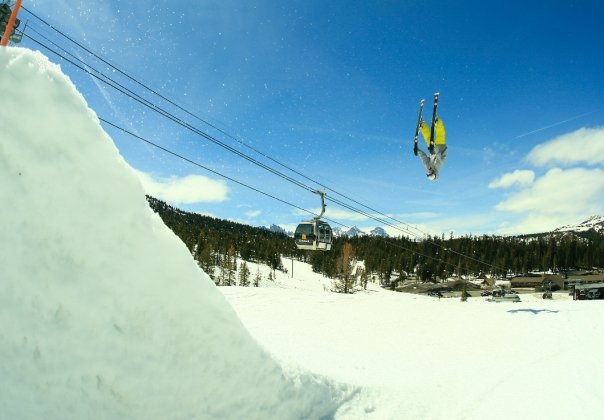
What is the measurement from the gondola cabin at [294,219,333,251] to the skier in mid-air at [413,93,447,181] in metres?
7.91

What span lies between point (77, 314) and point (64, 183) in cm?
145

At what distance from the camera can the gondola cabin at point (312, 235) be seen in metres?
23.1

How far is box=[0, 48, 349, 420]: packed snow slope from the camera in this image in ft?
12.7

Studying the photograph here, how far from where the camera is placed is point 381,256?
461 ft

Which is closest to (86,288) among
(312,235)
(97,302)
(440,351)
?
(97,302)

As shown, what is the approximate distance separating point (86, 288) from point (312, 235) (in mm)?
19205

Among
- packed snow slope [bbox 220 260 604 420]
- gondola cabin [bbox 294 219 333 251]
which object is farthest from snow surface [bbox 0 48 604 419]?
gondola cabin [bbox 294 219 333 251]

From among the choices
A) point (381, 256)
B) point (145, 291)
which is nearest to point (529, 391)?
point (145, 291)

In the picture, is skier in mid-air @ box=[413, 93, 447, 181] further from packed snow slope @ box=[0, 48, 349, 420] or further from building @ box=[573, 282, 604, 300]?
building @ box=[573, 282, 604, 300]

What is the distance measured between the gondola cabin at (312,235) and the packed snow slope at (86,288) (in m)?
17.9

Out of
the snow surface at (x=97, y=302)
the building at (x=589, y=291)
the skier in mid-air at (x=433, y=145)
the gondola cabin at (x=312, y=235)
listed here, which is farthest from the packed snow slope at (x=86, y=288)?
the building at (x=589, y=291)

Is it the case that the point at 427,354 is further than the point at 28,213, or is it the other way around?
the point at 427,354

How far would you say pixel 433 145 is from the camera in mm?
16969

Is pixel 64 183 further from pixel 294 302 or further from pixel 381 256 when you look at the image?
pixel 381 256
